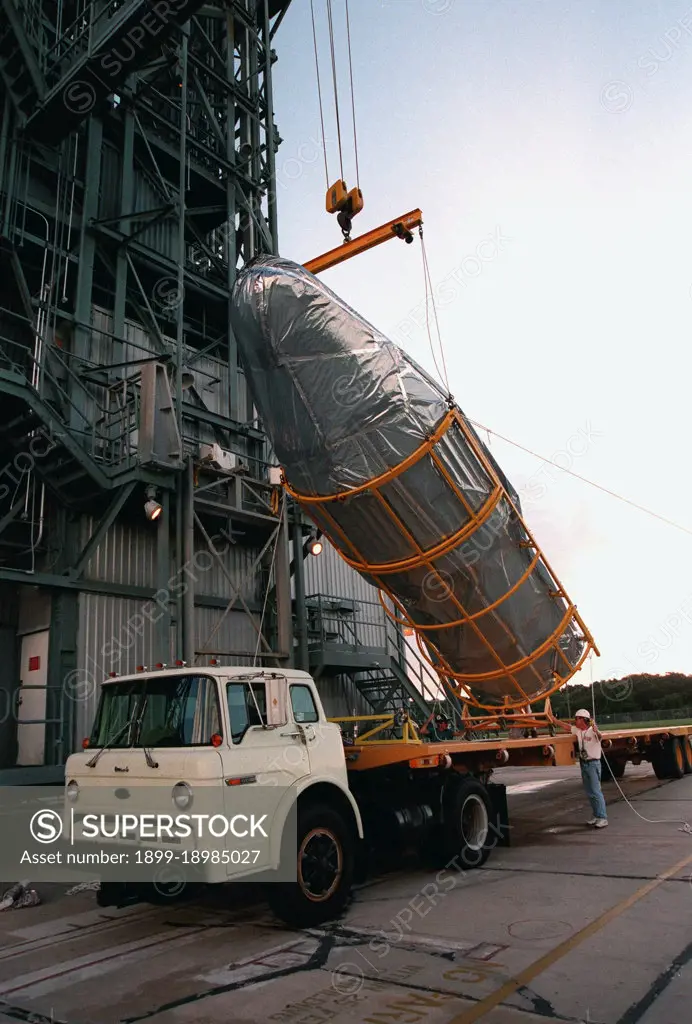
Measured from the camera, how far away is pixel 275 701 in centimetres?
618

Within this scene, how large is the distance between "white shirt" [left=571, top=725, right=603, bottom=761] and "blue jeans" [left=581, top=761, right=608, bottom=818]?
26 centimetres

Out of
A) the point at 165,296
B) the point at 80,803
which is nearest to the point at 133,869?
the point at 80,803

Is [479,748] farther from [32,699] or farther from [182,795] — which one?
[32,699]

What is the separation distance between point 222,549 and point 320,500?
7868mm

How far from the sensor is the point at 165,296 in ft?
54.2

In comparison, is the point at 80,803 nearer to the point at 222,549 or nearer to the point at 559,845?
the point at 559,845

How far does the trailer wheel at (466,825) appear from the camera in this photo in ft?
26.9

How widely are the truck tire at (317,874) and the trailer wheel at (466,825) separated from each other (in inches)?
73.8

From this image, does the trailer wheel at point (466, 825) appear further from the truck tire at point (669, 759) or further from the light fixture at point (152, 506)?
the truck tire at point (669, 759)

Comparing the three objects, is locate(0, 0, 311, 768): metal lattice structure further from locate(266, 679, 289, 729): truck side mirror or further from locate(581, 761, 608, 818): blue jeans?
locate(266, 679, 289, 729): truck side mirror

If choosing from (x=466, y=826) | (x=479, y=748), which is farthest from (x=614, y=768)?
(x=479, y=748)

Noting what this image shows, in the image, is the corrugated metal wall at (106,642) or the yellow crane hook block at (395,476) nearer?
the yellow crane hook block at (395,476)

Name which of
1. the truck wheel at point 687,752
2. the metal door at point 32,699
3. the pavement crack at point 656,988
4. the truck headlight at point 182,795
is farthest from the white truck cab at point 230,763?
the truck wheel at point 687,752

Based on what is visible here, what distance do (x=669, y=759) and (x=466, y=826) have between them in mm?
8975
